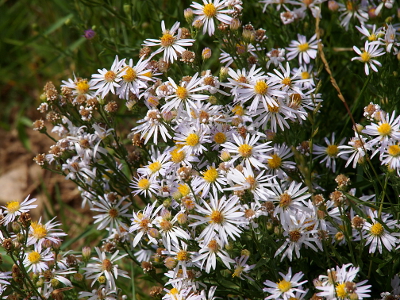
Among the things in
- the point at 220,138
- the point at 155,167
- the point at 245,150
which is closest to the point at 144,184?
the point at 155,167

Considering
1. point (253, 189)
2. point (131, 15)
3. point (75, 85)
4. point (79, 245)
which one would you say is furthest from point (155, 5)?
point (79, 245)

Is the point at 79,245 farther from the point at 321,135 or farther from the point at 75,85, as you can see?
the point at 321,135

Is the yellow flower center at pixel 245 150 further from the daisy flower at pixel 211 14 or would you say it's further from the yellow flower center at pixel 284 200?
the daisy flower at pixel 211 14

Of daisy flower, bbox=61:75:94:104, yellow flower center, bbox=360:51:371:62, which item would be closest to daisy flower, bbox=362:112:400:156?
yellow flower center, bbox=360:51:371:62

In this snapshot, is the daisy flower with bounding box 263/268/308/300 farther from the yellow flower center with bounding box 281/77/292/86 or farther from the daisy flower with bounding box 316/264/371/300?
the yellow flower center with bounding box 281/77/292/86

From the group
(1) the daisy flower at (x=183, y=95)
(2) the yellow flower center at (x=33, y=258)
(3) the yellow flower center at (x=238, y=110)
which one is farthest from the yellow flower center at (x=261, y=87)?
(2) the yellow flower center at (x=33, y=258)

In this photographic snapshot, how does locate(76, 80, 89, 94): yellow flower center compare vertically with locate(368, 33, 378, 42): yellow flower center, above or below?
below
